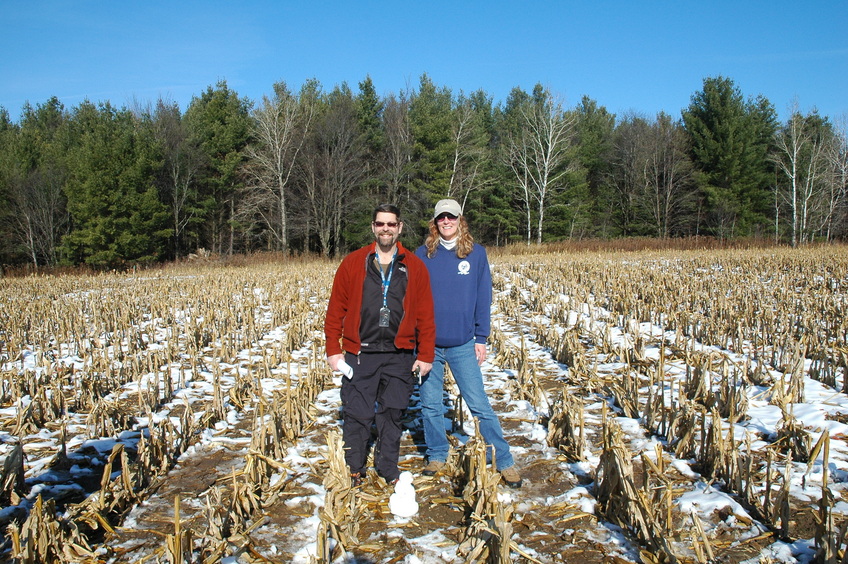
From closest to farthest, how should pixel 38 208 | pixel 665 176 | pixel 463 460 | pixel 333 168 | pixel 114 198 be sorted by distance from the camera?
pixel 463 460 < pixel 114 198 < pixel 38 208 < pixel 333 168 < pixel 665 176

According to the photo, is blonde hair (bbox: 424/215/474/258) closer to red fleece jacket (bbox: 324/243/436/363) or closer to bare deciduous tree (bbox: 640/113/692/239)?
red fleece jacket (bbox: 324/243/436/363)

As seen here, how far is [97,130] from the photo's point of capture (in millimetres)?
30547

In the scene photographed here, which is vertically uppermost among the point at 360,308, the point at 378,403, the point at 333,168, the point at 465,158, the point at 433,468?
the point at 465,158

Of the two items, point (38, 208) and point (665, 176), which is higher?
point (665, 176)

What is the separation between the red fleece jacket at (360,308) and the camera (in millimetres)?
3547

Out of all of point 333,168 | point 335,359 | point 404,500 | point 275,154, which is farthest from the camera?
point 333,168

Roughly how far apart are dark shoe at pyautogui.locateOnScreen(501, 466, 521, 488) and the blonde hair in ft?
4.89

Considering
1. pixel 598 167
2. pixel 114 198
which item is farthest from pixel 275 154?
pixel 598 167

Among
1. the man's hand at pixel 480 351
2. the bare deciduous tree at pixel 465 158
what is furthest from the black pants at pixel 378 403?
the bare deciduous tree at pixel 465 158

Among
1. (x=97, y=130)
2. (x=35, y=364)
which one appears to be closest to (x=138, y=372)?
(x=35, y=364)

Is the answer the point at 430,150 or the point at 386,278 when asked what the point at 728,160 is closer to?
the point at 430,150

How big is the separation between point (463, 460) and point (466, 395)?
16.9 inches

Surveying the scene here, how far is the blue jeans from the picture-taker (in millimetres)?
3721

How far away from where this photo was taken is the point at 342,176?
3556 cm
